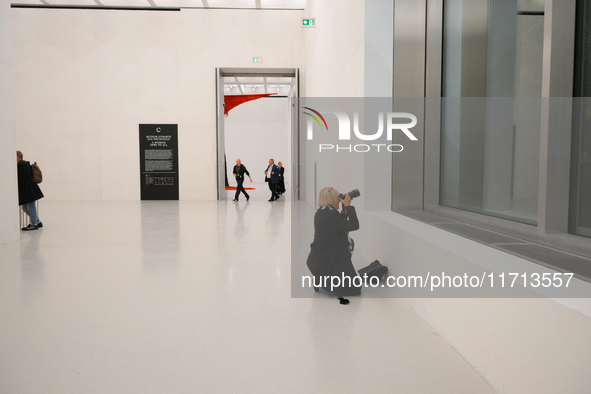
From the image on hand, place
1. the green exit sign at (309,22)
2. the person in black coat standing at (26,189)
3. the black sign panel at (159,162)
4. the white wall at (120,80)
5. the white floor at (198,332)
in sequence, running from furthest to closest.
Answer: the black sign panel at (159,162)
the white wall at (120,80)
the green exit sign at (309,22)
the person in black coat standing at (26,189)
the white floor at (198,332)

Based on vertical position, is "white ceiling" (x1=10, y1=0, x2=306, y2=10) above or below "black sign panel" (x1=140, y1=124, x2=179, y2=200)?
above

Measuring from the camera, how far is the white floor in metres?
2.61

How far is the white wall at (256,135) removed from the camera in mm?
29016

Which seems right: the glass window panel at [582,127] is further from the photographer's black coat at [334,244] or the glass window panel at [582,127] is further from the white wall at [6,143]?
the white wall at [6,143]

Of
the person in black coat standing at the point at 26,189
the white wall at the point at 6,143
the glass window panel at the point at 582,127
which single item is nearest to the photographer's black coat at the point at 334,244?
the glass window panel at the point at 582,127

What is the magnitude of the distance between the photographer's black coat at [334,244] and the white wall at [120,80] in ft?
40.3

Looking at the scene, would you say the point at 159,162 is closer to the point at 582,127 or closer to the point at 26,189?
the point at 26,189

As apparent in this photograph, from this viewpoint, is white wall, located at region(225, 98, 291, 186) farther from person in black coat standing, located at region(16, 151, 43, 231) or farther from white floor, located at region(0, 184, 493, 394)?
white floor, located at region(0, 184, 493, 394)

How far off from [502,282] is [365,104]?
360 centimetres

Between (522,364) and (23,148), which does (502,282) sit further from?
(23,148)

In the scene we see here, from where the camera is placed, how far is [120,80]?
1569 cm

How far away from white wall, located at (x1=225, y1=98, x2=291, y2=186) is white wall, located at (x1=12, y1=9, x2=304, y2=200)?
1301 cm

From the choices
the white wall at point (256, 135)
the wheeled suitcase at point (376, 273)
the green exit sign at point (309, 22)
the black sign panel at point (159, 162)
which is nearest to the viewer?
the wheeled suitcase at point (376, 273)

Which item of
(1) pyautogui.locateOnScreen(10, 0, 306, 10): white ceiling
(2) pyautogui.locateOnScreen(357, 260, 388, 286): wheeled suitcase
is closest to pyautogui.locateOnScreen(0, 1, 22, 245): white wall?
(2) pyautogui.locateOnScreen(357, 260, 388, 286): wheeled suitcase
